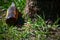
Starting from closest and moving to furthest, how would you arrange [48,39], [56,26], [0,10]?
[48,39], [56,26], [0,10]

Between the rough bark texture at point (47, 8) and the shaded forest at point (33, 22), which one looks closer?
the shaded forest at point (33, 22)

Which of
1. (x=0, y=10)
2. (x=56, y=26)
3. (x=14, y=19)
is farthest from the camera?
(x=0, y=10)

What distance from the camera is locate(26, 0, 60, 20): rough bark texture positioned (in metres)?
4.51

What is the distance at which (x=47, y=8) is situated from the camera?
14.9ft

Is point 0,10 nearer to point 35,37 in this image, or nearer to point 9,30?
point 9,30

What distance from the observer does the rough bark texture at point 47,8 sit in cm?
451

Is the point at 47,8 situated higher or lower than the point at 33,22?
higher

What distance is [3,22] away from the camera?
4.66 m

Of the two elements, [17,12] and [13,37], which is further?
[17,12]

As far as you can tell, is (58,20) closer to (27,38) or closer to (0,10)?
(27,38)

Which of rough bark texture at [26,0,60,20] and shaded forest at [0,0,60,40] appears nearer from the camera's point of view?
shaded forest at [0,0,60,40]

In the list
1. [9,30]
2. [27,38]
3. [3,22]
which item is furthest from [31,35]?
[3,22]

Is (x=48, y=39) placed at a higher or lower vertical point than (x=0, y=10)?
lower

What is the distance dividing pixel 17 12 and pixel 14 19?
223mm
